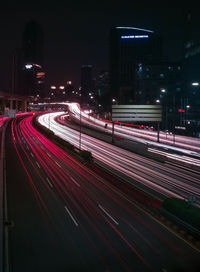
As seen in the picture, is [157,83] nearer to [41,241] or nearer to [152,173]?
[152,173]

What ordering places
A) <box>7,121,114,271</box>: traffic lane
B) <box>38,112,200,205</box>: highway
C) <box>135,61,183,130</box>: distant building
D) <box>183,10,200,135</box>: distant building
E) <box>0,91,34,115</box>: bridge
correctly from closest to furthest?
<box>7,121,114,271</box>: traffic lane, <box>38,112,200,205</box>: highway, <box>183,10,200,135</box>: distant building, <box>135,61,183,130</box>: distant building, <box>0,91,34,115</box>: bridge

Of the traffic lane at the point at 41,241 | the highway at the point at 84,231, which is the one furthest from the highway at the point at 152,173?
the traffic lane at the point at 41,241

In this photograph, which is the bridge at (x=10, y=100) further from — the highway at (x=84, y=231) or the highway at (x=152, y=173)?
the highway at (x=84, y=231)

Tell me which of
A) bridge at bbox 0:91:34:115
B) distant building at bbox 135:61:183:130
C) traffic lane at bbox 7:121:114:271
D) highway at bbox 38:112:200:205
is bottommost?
traffic lane at bbox 7:121:114:271

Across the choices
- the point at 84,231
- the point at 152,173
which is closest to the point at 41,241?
the point at 84,231

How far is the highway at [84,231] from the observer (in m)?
13.1

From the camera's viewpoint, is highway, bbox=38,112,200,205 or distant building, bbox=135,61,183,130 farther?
distant building, bbox=135,61,183,130

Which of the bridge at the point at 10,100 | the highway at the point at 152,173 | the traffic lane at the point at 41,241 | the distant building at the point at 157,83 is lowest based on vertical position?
the traffic lane at the point at 41,241

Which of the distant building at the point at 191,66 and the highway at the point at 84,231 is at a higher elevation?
the distant building at the point at 191,66

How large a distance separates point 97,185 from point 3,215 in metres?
10.1

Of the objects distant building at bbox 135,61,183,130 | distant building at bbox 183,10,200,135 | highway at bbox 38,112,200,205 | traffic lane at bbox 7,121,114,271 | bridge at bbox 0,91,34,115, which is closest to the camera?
traffic lane at bbox 7,121,114,271

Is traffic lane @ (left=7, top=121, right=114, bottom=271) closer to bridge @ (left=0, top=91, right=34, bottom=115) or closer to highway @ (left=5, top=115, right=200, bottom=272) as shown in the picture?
highway @ (left=5, top=115, right=200, bottom=272)

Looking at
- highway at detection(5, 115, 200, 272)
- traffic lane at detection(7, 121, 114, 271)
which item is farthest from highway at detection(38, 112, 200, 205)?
traffic lane at detection(7, 121, 114, 271)

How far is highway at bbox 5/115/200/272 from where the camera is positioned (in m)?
13.1
